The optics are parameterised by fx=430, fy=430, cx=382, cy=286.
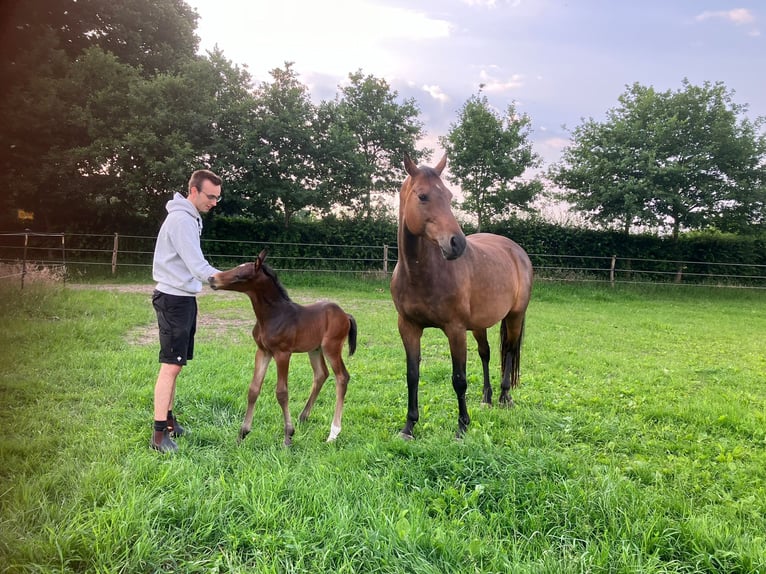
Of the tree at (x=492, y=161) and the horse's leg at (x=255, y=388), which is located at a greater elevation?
the tree at (x=492, y=161)

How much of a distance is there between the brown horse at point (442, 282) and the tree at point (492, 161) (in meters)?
14.1

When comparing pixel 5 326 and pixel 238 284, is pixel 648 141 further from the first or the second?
pixel 5 326

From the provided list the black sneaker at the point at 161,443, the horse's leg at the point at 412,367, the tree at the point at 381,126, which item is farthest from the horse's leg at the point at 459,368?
the tree at the point at 381,126

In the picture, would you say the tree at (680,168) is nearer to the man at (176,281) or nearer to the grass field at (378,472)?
the grass field at (378,472)

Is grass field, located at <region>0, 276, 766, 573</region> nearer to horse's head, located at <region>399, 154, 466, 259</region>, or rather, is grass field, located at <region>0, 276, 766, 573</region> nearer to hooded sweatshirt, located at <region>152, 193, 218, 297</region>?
hooded sweatshirt, located at <region>152, 193, 218, 297</region>

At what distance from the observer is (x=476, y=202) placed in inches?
A: 716

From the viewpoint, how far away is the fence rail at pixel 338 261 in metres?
14.7

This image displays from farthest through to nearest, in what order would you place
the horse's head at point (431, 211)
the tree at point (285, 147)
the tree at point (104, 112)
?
the tree at point (285, 147) → the tree at point (104, 112) → the horse's head at point (431, 211)

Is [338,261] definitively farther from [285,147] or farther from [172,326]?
[172,326]

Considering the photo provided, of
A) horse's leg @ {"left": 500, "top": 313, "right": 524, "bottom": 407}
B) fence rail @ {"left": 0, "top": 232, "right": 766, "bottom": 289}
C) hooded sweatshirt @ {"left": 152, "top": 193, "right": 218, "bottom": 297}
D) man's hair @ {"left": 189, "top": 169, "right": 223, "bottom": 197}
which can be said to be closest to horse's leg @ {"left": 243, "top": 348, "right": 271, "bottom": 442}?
hooded sweatshirt @ {"left": 152, "top": 193, "right": 218, "bottom": 297}

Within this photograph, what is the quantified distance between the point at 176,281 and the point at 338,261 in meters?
13.2

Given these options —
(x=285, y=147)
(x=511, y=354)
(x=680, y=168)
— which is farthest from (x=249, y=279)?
(x=680, y=168)

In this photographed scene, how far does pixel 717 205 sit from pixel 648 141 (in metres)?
3.56

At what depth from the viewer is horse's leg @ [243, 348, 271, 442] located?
11.0ft
